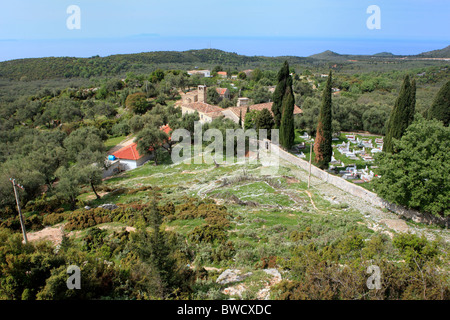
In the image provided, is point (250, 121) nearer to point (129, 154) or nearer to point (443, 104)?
point (129, 154)

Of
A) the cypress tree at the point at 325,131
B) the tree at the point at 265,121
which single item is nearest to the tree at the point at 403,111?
the cypress tree at the point at 325,131

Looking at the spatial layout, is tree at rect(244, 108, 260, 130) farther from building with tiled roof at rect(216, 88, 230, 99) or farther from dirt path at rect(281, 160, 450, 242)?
building with tiled roof at rect(216, 88, 230, 99)

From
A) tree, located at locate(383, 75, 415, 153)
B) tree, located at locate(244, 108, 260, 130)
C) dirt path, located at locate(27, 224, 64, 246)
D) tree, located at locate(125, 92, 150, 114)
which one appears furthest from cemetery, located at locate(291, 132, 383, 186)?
tree, located at locate(125, 92, 150, 114)

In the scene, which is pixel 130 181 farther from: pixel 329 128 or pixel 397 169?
pixel 397 169

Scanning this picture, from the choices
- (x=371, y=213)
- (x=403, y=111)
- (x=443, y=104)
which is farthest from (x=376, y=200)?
(x=443, y=104)
